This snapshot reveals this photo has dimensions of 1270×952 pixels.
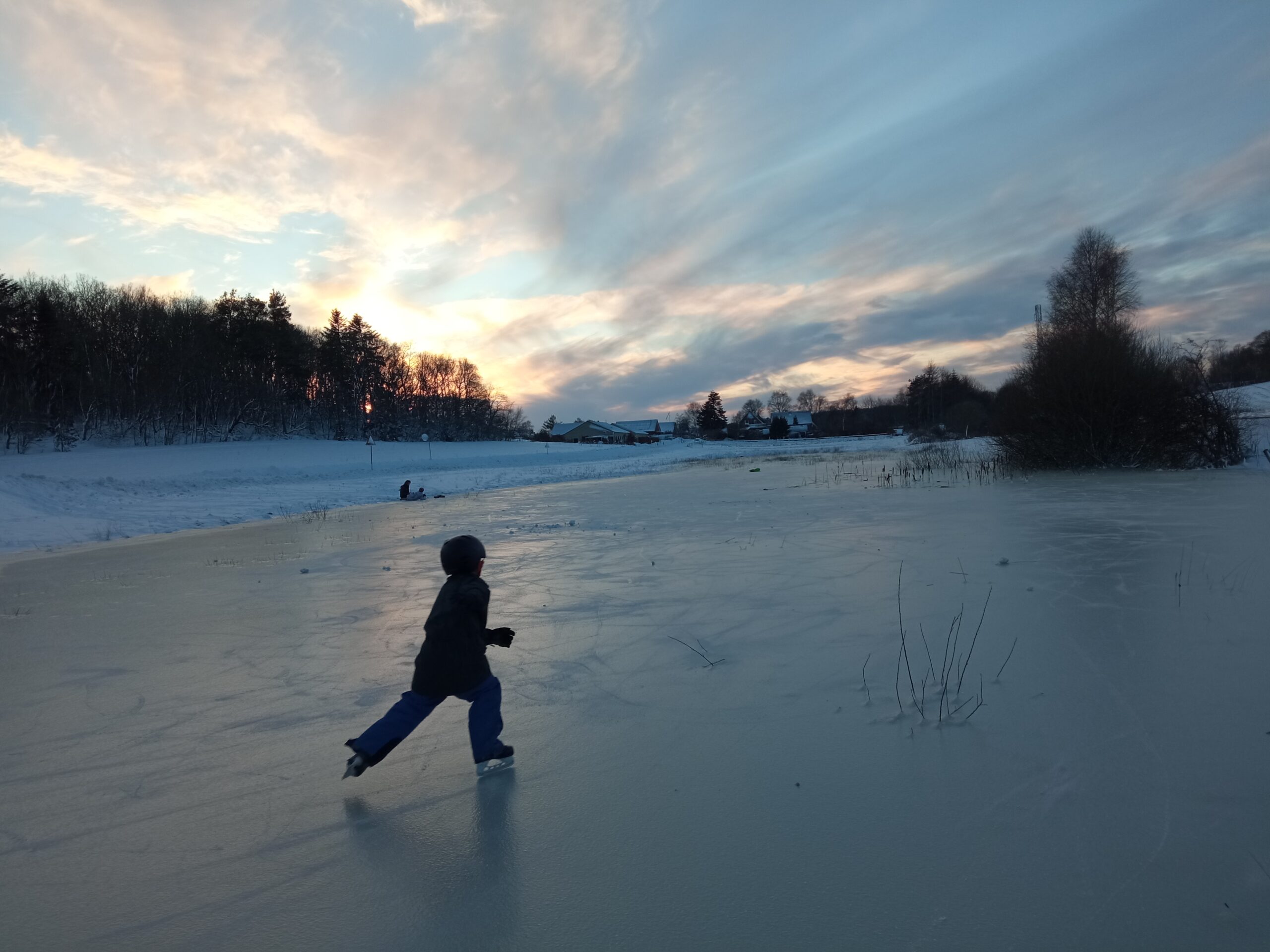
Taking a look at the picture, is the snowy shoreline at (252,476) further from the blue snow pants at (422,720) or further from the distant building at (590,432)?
the distant building at (590,432)

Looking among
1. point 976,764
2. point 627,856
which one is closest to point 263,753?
point 627,856

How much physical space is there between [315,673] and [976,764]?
3.55 m

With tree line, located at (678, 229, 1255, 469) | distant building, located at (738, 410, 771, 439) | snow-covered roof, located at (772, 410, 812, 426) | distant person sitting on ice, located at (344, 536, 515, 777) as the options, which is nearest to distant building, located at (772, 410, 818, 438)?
snow-covered roof, located at (772, 410, 812, 426)

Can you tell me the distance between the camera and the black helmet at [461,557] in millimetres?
2914

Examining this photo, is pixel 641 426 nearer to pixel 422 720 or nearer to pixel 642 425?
pixel 642 425

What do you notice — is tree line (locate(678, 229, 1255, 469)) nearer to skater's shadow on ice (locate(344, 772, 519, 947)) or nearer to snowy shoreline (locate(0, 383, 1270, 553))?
snowy shoreline (locate(0, 383, 1270, 553))

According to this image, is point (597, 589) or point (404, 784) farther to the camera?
point (597, 589)

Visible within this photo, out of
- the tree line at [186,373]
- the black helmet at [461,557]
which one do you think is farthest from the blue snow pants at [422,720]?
the tree line at [186,373]

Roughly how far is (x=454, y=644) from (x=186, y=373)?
1694 inches

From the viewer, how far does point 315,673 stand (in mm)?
4094

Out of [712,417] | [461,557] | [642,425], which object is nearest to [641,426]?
[642,425]

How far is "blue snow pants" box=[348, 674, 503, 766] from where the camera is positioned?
8.96ft

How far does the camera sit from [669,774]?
2.69 m

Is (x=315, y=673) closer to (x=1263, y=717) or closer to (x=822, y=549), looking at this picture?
(x=1263, y=717)
